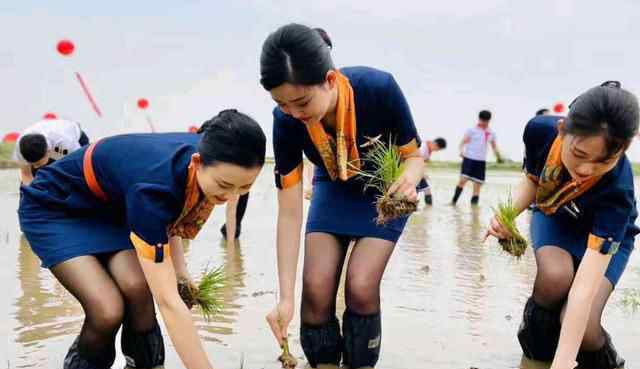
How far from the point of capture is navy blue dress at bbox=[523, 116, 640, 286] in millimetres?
3754

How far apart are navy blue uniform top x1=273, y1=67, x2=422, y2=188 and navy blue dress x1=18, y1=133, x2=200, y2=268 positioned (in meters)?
0.44

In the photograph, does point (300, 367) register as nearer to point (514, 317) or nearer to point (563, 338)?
point (563, 338)

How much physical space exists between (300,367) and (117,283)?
994 mm

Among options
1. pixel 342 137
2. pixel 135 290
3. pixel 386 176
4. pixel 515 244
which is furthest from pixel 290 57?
pixel 515 244

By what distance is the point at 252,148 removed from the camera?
10.5ft

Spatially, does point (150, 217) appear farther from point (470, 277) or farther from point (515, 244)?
point (470, 277)

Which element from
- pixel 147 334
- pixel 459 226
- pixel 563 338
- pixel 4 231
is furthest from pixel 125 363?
pixel 459 226

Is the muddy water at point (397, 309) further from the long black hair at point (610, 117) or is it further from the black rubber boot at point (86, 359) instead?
the long black hair at point (610, 117)

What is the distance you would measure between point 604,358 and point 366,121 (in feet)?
5.48

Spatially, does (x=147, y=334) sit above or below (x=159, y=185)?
below

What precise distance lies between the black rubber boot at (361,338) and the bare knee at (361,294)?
0.03 meters

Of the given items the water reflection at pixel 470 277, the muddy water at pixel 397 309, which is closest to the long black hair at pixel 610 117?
the muddy water at pixel 397 309

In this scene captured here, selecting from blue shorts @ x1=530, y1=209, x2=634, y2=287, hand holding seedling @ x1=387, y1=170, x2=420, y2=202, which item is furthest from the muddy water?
hand holding seedling @ x1=387, y1=170, x2=420, y2=202

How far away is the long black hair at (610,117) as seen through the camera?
333 centimetres
